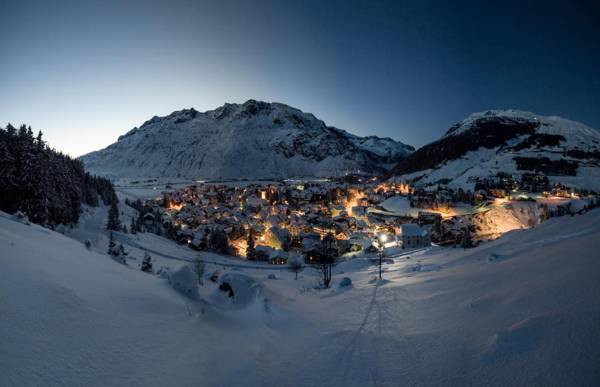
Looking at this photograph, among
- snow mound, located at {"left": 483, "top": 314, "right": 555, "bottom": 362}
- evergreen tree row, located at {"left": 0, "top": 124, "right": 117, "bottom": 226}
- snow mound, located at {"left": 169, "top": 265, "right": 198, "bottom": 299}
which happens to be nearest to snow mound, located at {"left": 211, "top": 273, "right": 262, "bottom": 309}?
Result: snow mound, located at {"left": 169, "top": 265, "right": 198, "bottom": 299}

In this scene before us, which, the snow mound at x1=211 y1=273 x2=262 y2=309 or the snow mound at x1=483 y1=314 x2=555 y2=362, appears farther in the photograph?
the snow mound at x1=211 y1=273 x2=262 y2=309

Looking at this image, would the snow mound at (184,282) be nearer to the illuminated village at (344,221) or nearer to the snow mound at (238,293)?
the snow mound at (238,293)

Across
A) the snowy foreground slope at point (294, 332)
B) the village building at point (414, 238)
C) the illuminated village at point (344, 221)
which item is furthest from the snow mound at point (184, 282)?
the village building at point (414, 238)

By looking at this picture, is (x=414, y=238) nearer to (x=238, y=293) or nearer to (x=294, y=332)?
(x=238, y=293)

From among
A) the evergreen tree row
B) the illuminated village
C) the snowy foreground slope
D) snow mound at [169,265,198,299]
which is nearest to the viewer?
the snowy foreground slope

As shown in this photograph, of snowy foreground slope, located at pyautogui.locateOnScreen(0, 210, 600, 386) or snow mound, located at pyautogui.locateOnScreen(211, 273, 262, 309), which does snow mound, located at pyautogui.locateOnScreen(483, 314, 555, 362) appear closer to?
snowy foreground slope, located at pyautogui.locateOnScreen(0, 210, 600, 386)

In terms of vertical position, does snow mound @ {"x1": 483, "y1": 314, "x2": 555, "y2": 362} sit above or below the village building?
above

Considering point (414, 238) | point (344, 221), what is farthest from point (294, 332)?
point (344, 221)
